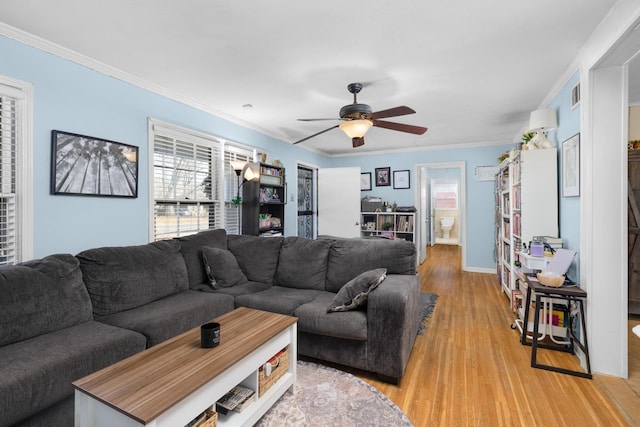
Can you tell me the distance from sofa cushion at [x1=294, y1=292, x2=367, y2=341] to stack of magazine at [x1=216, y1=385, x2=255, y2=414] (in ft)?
2.23

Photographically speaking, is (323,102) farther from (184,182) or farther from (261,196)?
(184,182)

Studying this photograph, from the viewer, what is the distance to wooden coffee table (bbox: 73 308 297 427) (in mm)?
1137

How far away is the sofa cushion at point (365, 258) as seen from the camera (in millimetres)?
2713

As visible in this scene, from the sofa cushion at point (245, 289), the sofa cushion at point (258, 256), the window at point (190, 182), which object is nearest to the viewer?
the sofa cushion at point (245, 289)

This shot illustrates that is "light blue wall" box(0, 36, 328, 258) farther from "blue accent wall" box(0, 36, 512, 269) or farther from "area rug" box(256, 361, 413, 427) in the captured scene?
"area rug" box(256, 361, 413, 427)

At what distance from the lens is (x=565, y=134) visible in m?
2.83

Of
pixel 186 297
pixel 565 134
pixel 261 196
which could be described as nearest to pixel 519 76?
pixel 565 134

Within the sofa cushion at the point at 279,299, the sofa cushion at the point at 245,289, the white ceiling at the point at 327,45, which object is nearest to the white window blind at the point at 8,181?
the white ceiling at the point at 327,45

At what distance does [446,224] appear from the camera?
9992 mm

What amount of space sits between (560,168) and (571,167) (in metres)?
0.33

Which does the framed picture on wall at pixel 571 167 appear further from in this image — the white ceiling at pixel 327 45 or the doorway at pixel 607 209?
the white ceiling at pixel 327 45

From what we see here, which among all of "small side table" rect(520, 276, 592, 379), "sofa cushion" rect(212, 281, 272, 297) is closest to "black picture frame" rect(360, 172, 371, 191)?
"sofa cushion" rect(212, 281, 272, 297)

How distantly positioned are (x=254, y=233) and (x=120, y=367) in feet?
9.12

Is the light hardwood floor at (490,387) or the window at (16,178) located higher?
the window at (16,178)
